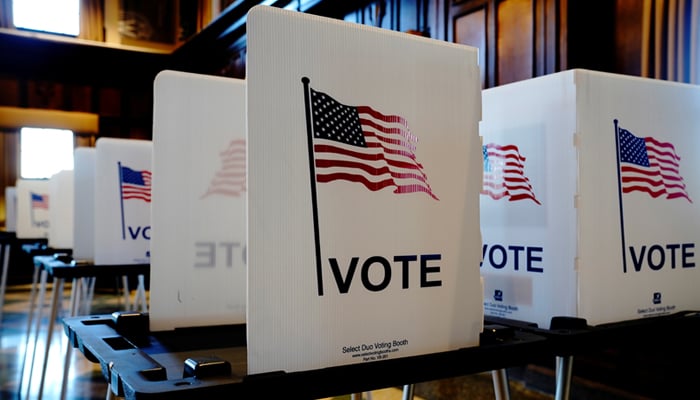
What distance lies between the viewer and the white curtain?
6.86 ft

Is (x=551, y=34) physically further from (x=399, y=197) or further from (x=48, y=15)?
(x=48, y=15)

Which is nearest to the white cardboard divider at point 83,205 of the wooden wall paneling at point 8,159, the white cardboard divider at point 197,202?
the white cardboard divider at point 197,202

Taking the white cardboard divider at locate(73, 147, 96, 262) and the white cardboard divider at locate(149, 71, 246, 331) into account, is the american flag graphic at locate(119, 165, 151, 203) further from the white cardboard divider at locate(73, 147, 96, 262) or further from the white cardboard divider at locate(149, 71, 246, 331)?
the white cardboard divider at locate(149, 71, 246, 331)

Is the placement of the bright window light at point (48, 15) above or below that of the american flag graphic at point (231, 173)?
above

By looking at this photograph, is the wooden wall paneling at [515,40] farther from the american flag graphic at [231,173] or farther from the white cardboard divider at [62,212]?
the white cardboard divider at [62,212]


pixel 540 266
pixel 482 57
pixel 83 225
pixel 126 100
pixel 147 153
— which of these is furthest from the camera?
pixel 126 100

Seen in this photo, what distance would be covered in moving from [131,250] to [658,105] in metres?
1.39

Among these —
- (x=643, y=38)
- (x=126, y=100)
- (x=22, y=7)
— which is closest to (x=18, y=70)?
(x=22, y=7)

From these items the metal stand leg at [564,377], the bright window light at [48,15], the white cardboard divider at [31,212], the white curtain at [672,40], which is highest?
the bright window light at [48,15]

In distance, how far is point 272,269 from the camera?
63 centimetres

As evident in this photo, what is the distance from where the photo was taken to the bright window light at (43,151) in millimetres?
7613

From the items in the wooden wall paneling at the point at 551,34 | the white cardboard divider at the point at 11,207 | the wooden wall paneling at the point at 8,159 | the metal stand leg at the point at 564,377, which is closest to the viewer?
the metal stand leg at the point at 564,377

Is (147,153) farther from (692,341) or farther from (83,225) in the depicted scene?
(692,341)

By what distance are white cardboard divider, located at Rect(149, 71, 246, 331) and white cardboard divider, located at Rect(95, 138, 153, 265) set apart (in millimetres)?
778
